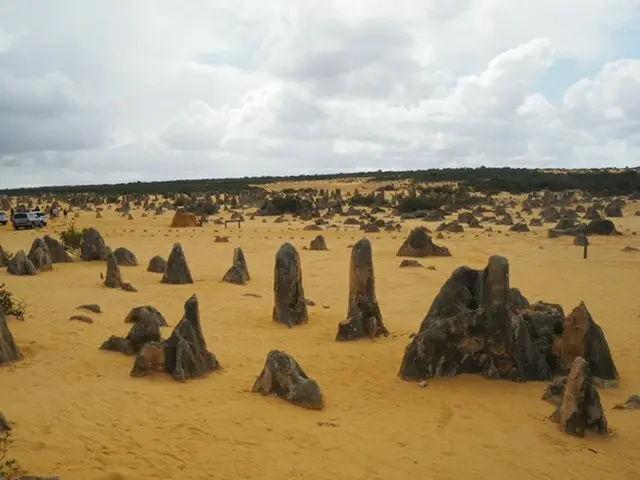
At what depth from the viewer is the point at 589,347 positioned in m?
9.45

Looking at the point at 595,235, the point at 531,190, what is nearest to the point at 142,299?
the point at 595,235

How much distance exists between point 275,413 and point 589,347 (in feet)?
15.1

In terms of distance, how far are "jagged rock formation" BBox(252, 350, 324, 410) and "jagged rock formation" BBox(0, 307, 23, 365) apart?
3691 mm

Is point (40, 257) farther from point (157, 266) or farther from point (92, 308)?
point (92, 308)

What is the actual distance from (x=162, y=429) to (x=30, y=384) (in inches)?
96.8

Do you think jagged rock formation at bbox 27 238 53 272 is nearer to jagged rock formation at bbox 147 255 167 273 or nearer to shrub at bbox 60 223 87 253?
jagged rock formation at bbox 147 255 167 273

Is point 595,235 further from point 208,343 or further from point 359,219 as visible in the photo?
point 208,343

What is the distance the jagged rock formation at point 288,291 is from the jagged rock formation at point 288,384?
4.46 meters

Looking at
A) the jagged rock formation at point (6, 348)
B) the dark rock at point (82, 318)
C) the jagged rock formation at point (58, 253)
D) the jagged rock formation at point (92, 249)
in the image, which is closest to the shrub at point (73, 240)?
the jagged rock formation at point (92, 249)

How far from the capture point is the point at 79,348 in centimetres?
1069

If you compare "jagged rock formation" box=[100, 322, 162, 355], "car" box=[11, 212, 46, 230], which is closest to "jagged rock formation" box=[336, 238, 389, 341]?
"jagged rock formation" box=[100, 322, 162, 355]

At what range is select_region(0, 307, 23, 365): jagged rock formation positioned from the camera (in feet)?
31.3

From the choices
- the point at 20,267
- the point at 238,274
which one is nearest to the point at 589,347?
the point at 238,274

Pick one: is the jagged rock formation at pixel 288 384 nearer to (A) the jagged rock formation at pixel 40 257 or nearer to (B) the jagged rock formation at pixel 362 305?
(B) the jagged rock formation at pixel 362 305
